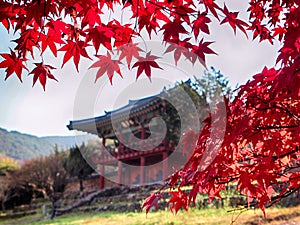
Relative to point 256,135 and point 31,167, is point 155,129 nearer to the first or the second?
point 31,167

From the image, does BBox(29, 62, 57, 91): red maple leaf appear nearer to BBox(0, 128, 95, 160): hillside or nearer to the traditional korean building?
the traditional korean building

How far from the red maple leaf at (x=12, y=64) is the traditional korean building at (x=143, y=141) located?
12.6m

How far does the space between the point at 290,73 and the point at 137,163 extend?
633 inches

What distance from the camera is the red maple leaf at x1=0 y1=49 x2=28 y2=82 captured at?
155 cm

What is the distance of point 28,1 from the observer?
1.41 m

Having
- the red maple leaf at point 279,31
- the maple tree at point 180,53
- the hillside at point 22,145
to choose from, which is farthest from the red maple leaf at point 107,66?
the hillside at point 22,145

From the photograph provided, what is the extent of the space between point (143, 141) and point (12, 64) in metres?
13.6

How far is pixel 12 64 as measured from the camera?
1558 millimetres

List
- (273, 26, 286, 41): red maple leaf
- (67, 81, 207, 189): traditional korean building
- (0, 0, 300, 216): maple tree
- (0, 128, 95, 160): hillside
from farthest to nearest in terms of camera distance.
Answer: (0, 128, 95, 160): hillside
(67, 81, 207, 189): traditional korean building
(273, 26, 286, 41): red maple leaf
(0, 0, 300, 216): maple tree

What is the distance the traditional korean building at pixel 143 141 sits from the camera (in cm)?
1457

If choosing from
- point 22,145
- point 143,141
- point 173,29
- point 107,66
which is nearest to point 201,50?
point 173,29

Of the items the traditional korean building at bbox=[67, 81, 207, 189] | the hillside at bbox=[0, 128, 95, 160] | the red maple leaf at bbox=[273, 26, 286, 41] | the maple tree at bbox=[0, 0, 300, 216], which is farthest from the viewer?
the hillside at bbox=[0, 128, 95, 160]

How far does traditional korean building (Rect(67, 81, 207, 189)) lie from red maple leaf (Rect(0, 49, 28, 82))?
12559 millimetres

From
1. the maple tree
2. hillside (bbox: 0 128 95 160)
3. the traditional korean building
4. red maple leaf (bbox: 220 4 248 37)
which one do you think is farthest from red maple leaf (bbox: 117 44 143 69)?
hillside (bbox: 0 128 95 160)
